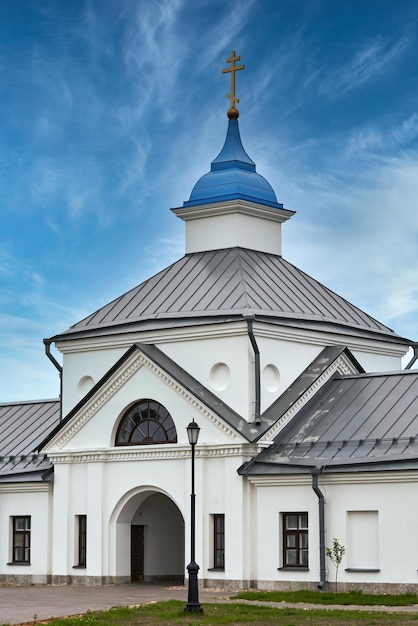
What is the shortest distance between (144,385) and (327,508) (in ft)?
21.5

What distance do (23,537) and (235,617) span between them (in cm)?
1486

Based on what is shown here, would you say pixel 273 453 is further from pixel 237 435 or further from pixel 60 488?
pixel 60 488

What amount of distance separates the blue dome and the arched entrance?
29.5ft

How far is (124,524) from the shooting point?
36312mm

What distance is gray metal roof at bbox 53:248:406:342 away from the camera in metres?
35.4

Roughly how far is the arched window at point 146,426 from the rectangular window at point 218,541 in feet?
8.17

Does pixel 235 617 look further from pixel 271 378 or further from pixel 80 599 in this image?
pixel 271 378

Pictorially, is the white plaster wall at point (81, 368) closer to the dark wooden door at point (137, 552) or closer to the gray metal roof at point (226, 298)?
the gray metal roof at point (226, 298)

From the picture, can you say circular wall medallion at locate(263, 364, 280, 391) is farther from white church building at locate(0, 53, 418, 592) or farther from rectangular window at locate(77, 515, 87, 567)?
rectangular window at locate(77, 515, 87, 567)

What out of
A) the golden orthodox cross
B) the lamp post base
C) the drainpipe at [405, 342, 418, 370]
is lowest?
the lamp post base

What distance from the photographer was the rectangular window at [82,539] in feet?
120

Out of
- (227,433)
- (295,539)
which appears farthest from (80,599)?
(227,433)

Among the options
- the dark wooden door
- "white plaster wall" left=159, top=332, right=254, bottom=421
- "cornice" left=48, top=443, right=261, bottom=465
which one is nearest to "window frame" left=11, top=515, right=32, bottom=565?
"cornice" left=48, top=443, right=261, bottom=465

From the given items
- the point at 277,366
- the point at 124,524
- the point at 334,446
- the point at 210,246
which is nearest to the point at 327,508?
the point at 334,446
